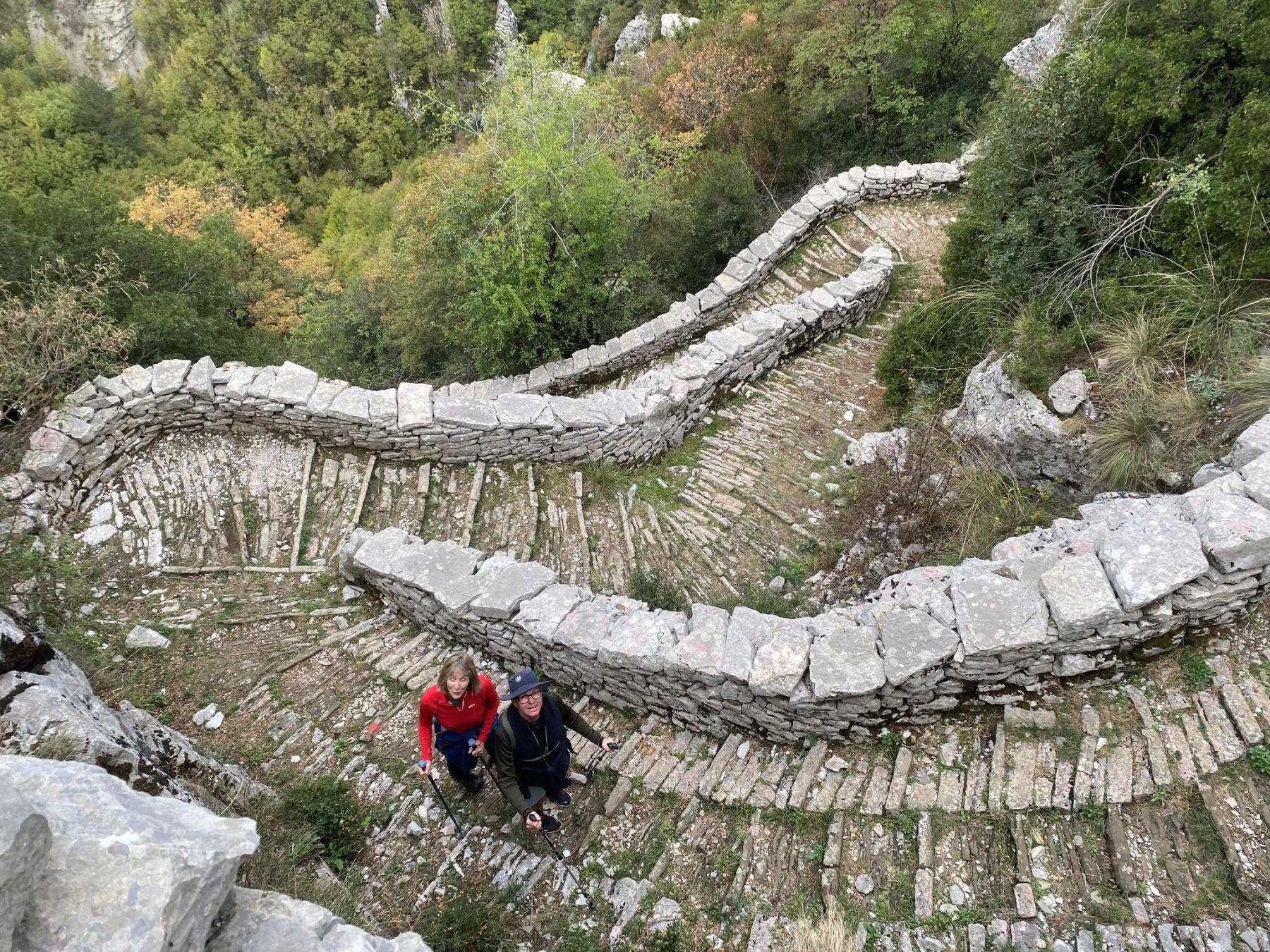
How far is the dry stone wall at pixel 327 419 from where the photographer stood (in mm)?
7086

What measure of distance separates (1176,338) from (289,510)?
8.81 metres

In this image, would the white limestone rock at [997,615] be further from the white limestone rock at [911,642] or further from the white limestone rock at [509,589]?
the white limestone rock at [509,589]

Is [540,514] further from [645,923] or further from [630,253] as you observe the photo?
[630,253]

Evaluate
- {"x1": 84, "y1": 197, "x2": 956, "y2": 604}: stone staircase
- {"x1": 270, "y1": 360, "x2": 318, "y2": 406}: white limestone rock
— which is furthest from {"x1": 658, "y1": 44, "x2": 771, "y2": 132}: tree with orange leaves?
{"x1": 270, "y1": 360, "x2": 318, "y2": 406}: white limestone rock

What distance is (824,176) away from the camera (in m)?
15.4

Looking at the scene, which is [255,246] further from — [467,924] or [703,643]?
[467,924]

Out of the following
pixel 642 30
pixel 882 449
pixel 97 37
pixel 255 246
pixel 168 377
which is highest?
pixel 97 37

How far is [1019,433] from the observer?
6.18m

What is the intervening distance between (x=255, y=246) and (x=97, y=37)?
123 ft

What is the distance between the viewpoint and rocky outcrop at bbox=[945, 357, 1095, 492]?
231 inches

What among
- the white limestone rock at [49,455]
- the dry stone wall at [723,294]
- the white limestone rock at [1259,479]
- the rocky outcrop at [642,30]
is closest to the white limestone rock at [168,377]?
the white limestone rock at [49,455]

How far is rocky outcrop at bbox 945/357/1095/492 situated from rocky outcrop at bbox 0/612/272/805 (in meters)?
6.96

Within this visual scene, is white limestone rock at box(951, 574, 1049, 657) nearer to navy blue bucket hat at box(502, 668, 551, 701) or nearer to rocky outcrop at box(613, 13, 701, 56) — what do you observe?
navy blue bucket hat at box(502, 668, 551, 701)

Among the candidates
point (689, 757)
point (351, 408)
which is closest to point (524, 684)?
point (689, 757)
